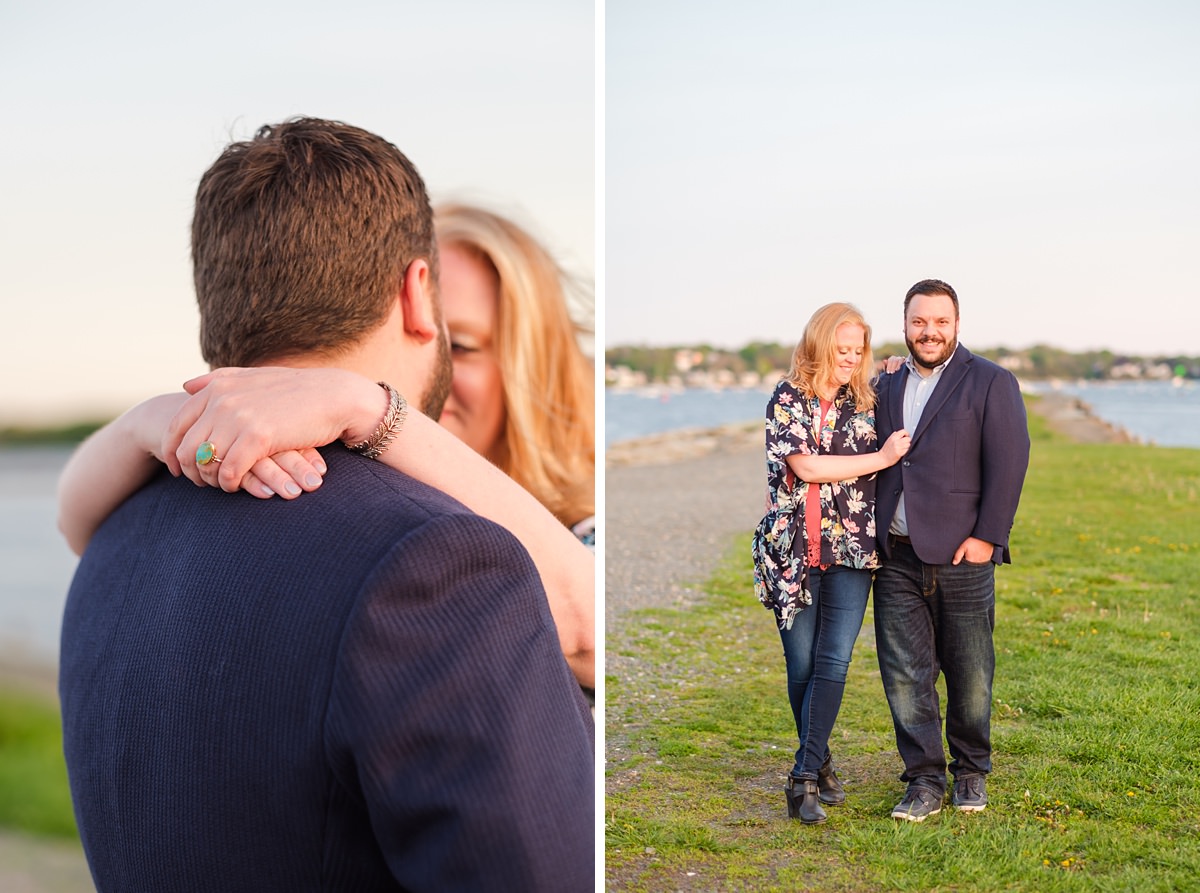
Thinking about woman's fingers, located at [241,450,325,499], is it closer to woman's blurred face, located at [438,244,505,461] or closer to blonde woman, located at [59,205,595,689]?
blonde woman, located at [59,205,595,689]

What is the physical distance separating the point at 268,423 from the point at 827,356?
1.74 meters

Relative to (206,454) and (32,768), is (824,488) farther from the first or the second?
(32,768)

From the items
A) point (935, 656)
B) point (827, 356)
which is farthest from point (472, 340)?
point (935, 656)

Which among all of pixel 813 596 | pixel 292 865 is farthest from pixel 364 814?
pixel 813 596

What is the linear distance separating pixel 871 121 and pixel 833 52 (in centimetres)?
29

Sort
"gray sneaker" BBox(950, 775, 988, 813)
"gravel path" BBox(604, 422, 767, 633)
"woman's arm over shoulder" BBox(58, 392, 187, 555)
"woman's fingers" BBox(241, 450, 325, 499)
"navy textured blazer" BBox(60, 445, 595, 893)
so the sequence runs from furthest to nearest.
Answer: "gravel path" BBox(604, 422, 767, 633) < "gray sneaker" BBox(950, 775, 988, 813) < "woman's arm over shoulder" BBox(58, 392, 187, 555) < "woman's fingers" BBox(241, 450, 325, 499) < "navy textured blazer" BBox(60, 445, 595, 893)

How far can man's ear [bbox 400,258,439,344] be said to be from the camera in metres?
1.49

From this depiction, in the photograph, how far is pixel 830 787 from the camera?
117 inches

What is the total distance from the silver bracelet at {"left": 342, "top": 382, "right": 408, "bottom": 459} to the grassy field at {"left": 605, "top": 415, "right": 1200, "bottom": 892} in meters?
2.08

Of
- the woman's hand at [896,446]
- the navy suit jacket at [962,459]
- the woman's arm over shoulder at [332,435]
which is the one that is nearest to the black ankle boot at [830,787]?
the navy suit jacket at [962,459]

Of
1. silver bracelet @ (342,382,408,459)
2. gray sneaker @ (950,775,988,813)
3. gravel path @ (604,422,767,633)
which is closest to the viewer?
silver bracelet @ (342,382,408,459)

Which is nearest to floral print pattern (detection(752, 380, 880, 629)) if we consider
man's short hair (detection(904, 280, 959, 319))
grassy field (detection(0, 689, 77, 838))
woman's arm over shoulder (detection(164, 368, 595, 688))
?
man's short hair (detection(904, 280, 959, 319))

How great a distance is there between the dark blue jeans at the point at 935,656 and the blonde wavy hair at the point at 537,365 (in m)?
0.97

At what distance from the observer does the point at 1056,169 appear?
12.3 ft
